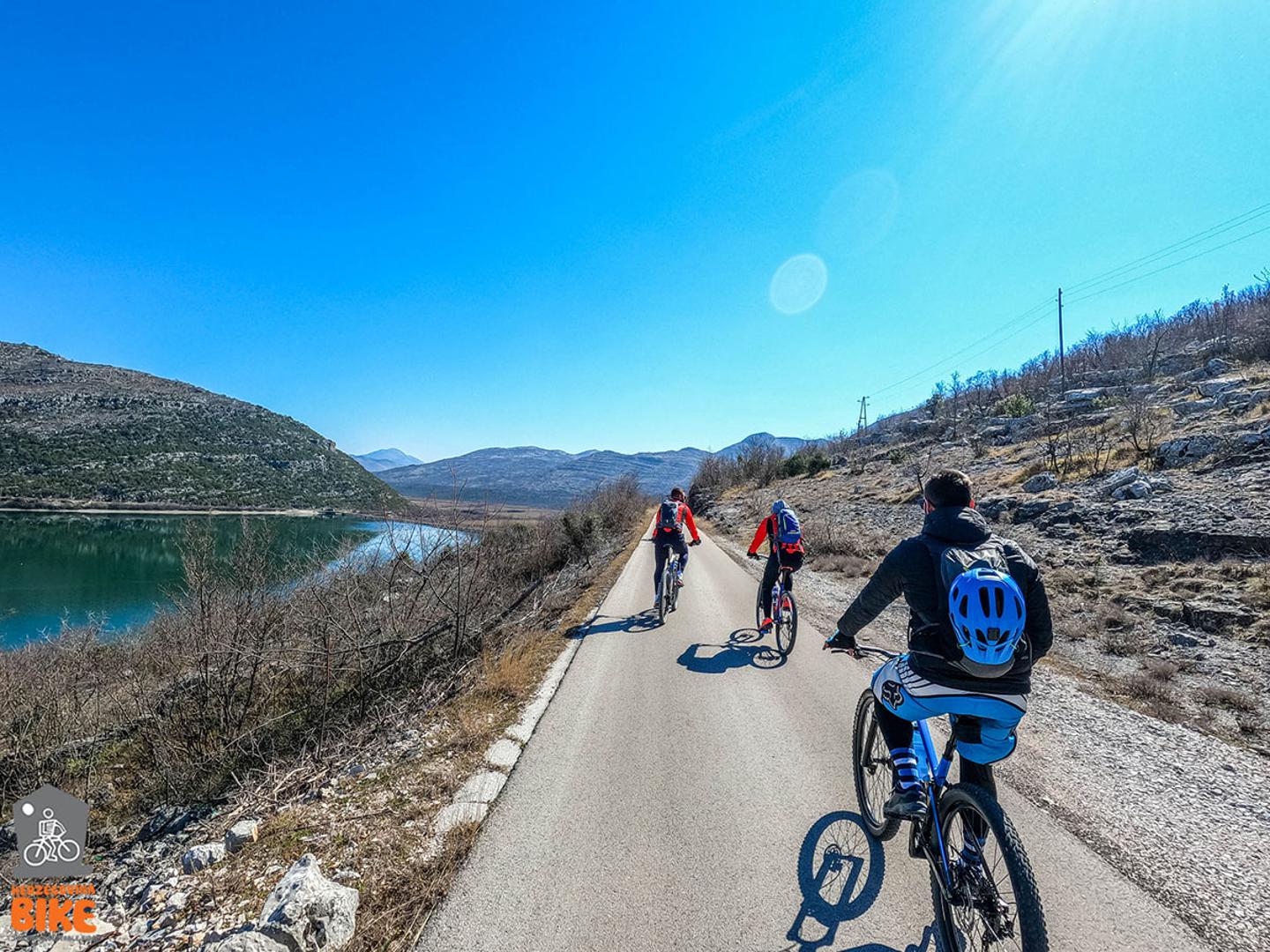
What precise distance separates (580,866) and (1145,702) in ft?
21.5

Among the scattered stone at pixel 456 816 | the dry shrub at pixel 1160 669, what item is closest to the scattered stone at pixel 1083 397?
the dry shrub at pixel 1160 669

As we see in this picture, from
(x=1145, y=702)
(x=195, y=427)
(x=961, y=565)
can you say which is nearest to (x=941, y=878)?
(x=961, y=565)

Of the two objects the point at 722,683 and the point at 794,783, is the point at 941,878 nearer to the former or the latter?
the point at 794,783

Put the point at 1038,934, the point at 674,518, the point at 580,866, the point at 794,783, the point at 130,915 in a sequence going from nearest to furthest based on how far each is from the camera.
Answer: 1. the point at 1038,934
2. the point at 130,915
3. the point at 580,866
4. the point at 794,783
5. the point at 674,518

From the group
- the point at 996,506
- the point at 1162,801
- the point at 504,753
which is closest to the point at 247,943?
the point at 504,753

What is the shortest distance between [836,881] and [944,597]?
5.93ft

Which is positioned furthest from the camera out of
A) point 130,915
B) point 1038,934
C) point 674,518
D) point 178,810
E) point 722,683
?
point 674,518

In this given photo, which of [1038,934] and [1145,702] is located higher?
[1038,934]

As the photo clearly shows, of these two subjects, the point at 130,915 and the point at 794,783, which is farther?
the point at 794,783

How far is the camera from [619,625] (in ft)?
28.1

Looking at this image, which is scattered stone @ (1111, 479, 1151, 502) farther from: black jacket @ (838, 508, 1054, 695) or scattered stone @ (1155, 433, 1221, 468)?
black jacket @ (838, 508, 1054, 695)

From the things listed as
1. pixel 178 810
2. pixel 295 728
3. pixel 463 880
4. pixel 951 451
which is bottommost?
pixel 178 810

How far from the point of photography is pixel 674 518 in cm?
889

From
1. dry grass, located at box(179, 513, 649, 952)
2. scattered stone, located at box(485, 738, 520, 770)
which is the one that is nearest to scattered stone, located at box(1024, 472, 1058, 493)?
dry grass, located at box(179, 513, 649, 952)
